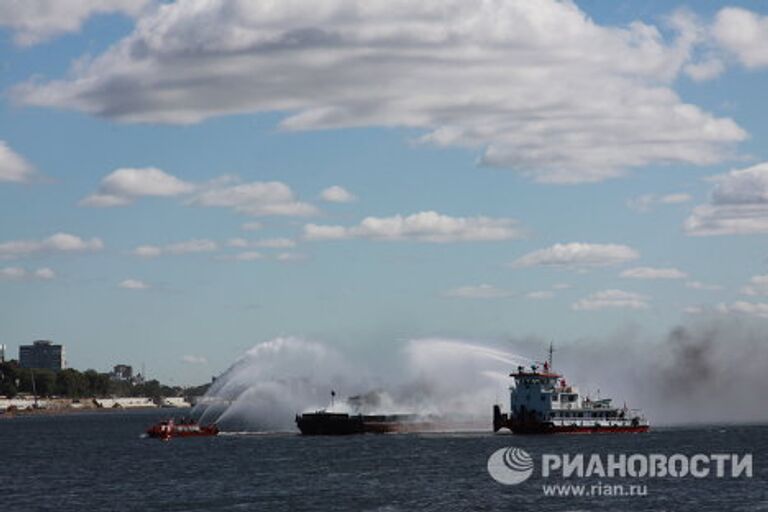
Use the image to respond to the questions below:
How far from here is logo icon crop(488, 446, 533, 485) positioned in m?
143

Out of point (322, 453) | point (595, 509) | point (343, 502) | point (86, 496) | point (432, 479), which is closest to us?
point (595, 509)

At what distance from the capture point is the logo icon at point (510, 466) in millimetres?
143312

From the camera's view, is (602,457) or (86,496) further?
(602,457)

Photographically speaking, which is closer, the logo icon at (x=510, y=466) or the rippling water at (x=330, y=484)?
the rippling water at (x=330, y=484)

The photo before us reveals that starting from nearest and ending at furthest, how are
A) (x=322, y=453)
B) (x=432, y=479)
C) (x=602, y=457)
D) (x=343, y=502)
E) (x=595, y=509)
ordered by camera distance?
(x=595, y=509), (x=343, y=502), (x=432, y=479), (x=602, y=457), (x=322, y=453)

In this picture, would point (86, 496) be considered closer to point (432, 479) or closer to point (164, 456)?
point (432, 479)

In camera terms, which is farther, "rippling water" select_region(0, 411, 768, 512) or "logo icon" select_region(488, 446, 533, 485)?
"logo icon" select_region(488, 446, 533, 485)

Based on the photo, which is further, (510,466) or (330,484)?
(510,466)

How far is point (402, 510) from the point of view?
11644 centimetres

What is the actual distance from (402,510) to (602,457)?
56.2m

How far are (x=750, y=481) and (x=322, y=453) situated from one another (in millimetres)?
64493

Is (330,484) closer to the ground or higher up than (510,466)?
closer to the ground

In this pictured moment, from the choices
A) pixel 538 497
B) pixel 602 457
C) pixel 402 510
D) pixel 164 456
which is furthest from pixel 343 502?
pixel 164 456

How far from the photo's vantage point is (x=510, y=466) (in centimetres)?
15762
